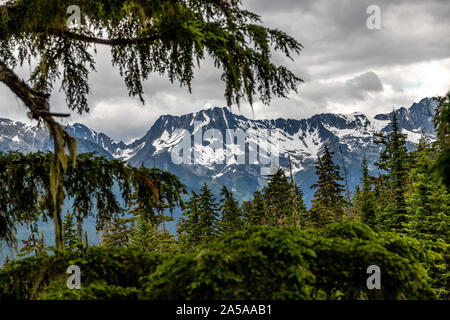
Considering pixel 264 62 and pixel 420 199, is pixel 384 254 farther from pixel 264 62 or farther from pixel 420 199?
pixel 420 199

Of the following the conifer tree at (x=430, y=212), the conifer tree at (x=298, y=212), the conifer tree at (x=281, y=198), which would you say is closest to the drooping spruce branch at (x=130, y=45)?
the conifer tree at (x=430, y=212)

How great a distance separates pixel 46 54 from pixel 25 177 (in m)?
2.65

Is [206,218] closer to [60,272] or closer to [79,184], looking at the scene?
[79,184]

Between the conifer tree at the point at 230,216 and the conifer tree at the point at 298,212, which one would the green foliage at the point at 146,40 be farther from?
the conifer tree at the point at 230,216

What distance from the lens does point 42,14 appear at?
4605 mm

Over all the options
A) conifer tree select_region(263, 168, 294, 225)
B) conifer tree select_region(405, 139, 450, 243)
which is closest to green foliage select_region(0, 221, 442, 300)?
conifer tree select_region(405, 139, 450, 243)

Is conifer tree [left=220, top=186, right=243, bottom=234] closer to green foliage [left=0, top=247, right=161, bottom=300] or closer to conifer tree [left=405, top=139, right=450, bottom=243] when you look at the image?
conifer tree [left=405, top=139, right=450, bottom=243]

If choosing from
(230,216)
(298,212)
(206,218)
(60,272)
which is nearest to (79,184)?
(60,272)

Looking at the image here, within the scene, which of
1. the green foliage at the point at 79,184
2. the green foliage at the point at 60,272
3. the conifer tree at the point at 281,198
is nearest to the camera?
the green foliage at the point at 60,272

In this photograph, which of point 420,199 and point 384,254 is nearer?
point 384,254

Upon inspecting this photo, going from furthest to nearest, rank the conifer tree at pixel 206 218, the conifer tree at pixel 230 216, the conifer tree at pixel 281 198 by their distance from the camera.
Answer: the conifer tree at pixel 281 198, the conifer tree at pixel 230 216, the conifer tree at pixel 206 218

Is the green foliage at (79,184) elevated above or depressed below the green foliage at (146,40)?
below

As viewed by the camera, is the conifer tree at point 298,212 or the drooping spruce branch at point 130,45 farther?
the conifer tree at point 298,212
